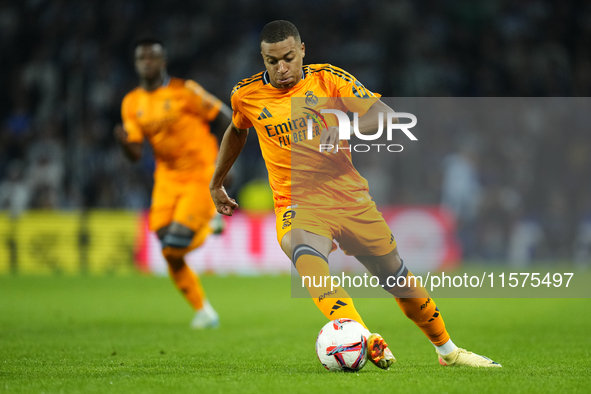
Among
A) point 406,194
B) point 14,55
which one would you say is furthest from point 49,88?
point 406,194

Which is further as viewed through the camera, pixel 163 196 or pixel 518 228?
pixel 518 228

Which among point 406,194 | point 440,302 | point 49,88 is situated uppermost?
point 49,88

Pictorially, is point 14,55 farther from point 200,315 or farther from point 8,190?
point 200,315

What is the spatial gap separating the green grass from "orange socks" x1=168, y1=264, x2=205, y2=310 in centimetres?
30

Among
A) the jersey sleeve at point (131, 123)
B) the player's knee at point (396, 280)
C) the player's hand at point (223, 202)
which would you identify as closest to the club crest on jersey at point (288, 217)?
the player's hand at point (223, 202)

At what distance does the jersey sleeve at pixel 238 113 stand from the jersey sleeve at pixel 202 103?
3151 mm

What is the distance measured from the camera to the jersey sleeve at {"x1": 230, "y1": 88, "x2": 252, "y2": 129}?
5.19 metres

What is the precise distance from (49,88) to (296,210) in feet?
49.2

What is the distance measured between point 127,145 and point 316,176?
3.71 metres

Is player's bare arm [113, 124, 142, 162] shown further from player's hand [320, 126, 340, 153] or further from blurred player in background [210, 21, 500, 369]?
player's hand [320, 126, 340, 153]

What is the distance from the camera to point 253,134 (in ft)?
60.8

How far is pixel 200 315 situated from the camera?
8.23 meters

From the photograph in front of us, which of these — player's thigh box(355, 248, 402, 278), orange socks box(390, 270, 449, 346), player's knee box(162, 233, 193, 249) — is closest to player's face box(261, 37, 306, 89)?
player's thigh box(355, 248, 402, 278)

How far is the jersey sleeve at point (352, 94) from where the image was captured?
4992mm
